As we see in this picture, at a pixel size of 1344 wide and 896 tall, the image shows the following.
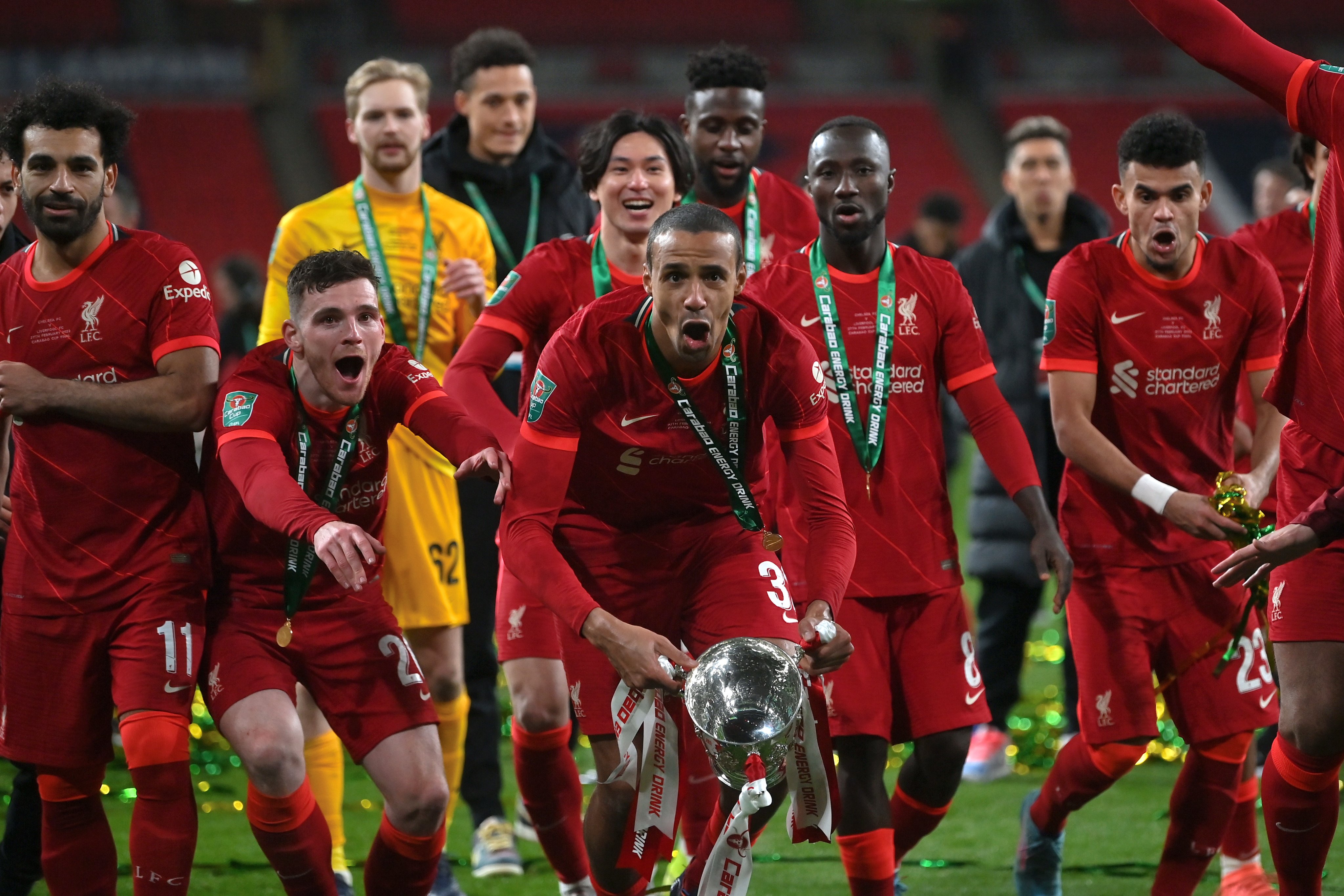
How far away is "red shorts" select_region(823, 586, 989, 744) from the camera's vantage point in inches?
182

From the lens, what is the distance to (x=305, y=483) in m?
4.37

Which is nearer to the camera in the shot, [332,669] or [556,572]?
[556,572]

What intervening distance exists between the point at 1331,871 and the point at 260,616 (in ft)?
11.9

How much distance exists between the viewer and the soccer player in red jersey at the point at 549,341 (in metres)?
4.93

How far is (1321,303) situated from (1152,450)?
43.6 inches

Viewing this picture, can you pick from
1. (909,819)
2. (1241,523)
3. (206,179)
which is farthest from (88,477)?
(206,179)

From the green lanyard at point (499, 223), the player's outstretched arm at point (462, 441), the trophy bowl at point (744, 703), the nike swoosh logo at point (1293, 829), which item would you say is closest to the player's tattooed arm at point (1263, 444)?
the nike swoosh logo at point (1293, 829)

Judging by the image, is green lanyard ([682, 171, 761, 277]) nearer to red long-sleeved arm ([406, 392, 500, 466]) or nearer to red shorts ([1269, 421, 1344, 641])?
red long-sleeved arm ([406, 392, 500, 466])

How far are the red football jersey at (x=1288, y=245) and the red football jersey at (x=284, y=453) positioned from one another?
3.17 metres

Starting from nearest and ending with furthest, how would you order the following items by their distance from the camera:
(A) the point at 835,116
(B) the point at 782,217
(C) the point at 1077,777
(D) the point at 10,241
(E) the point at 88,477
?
(E) the point at 88,477, (C) the point at 1077,777, (D) the point at 10,241, (B) the point at 782,217, (A) the point at 835,116

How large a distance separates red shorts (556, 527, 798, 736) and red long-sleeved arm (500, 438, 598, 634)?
0.24m

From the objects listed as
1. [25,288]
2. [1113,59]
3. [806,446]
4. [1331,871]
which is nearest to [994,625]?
[1331,871]

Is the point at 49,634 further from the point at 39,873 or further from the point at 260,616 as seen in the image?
the point at 39,873

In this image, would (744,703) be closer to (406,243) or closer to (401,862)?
(401,862)
